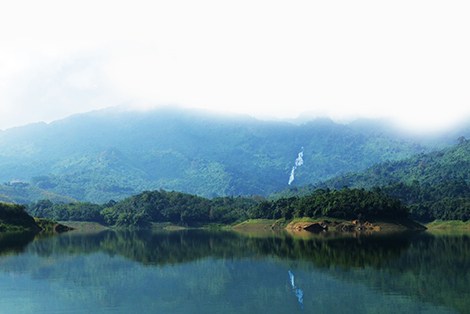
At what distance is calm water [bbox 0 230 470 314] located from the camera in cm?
3003

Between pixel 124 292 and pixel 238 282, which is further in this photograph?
pixel 238 282

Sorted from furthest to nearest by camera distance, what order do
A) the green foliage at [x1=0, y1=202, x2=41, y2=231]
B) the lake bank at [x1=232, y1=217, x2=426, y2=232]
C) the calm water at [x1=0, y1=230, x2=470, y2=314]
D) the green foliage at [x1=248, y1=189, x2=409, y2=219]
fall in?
the green foliage at [x1=248, y1=189, x2=409, y2=219]
the lake bank at [x1=232, y1=217, x2=426, y2=232]
the green foliage at [x1=0, y1=202, x2=41, y2=231]
the calm water at [x1=0, y1=230, x2=470, y2=314]

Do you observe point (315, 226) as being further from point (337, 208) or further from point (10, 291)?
point (10, 291)

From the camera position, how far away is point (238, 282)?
38.8 m

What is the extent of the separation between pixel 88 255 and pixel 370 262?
112 ft

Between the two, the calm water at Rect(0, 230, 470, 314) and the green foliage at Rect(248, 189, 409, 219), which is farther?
the green foliage at Rect(248, 189, 409, 219)

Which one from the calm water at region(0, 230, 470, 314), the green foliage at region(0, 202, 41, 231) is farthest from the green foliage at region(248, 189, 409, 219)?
the green foliage at region(0, 202, 41, 231)

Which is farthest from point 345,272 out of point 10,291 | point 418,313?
point 10,291

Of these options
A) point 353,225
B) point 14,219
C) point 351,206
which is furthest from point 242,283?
point 351,206

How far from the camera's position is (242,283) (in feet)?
125

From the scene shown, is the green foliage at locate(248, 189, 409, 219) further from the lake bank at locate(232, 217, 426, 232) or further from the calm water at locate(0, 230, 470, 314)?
the calm water at locate(0, 230, 470, 314)

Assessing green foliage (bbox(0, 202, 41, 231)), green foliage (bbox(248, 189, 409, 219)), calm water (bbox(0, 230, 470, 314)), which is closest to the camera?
calm water (bbox(0, 230, 470, 314))

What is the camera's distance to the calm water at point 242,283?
3003 cm

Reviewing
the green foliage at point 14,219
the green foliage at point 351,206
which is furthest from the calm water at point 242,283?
the green foliage at point 351,206
